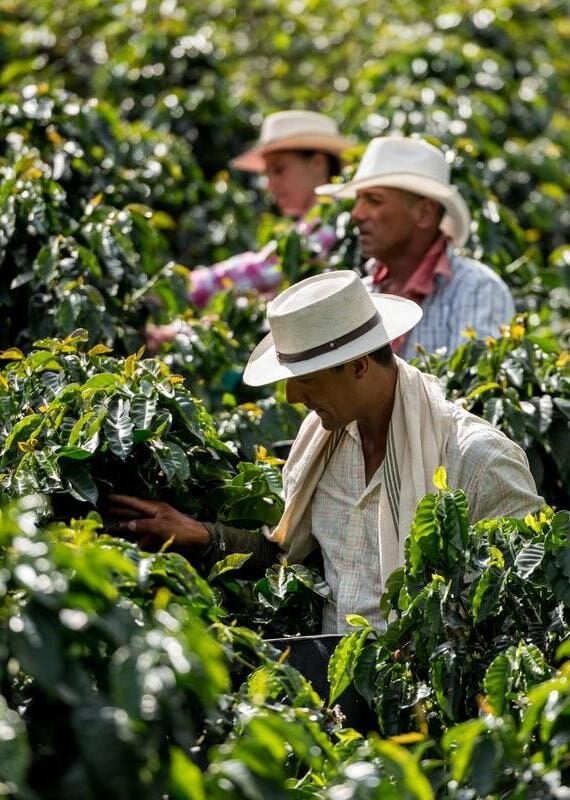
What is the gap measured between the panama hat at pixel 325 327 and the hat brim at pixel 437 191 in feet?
6.55

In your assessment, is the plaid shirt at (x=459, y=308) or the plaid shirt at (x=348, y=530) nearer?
the plaid shirt at (x=348, y=530)

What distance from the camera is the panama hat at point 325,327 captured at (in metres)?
4.19

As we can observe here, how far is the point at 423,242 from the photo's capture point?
20.9ft

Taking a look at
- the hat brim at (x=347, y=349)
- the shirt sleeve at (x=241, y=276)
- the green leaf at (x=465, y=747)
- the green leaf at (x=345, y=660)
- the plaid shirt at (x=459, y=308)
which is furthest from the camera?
the shirt sleeve at (x=241, y=276)

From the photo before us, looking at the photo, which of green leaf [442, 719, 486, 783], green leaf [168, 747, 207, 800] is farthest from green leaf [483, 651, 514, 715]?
green leaf [168, 747, 207, 800]

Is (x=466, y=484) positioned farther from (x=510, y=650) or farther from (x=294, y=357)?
(x=510, y=650)

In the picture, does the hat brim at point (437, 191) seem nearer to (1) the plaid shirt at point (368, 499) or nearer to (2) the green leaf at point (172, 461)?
(1) the plaid shirt at point (368, 499)

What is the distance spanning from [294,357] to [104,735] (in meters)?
1.83

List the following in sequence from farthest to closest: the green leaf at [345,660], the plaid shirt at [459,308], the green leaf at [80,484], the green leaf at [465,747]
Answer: the plaid shirt at [459,308] → the green leaf at [80,484] → the green leaf at [345,660] → the green leaf at [465,747]

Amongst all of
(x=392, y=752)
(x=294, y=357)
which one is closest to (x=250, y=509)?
(x=294, y=357)

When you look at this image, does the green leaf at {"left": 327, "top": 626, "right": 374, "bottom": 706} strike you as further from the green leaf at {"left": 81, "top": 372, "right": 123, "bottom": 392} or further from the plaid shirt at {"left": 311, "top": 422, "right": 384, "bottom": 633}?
the green leaf at {"left": 81, "top": 372, "right": 123, "bottom": 392}

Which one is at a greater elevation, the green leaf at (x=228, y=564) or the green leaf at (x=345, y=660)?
the green leaf at (x=228, y=564)

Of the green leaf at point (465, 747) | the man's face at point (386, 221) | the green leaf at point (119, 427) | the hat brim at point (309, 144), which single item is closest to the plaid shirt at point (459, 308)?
the man's face at point (386, 221)

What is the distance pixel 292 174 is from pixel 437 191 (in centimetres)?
177
